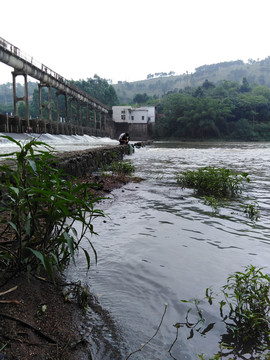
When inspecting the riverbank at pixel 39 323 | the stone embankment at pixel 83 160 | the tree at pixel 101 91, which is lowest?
the riverbank at pixel 39 323

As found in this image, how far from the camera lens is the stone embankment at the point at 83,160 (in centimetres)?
563

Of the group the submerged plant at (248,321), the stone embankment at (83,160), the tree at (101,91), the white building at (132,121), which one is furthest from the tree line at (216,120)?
the submerged plant at (248,321)

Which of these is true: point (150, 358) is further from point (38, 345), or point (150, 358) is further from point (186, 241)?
point (186, 241)

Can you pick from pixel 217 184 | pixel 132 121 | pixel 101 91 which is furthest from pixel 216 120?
pixel 217 184

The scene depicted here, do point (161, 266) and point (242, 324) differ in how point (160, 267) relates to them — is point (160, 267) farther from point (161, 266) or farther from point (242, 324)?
point (242, 324)

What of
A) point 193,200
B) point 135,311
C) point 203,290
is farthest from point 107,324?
point 193,200

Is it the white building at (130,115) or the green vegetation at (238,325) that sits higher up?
the white building at (130,115)

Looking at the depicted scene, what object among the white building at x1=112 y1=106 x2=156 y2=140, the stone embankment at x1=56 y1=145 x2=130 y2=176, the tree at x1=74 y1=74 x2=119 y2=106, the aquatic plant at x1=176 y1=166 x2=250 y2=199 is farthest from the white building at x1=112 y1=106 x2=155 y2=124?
the aquatic plant at x1=176 y1=166 x2=250 y2=199

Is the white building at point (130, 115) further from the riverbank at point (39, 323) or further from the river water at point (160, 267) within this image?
the riverbank at point (39, 323)

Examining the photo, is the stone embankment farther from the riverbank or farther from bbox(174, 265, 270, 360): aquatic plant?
bbox(174, 265, 270, 360): aquatic plant

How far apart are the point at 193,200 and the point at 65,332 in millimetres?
3842

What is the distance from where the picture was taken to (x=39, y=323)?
5.23ft

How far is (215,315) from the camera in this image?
1.93m

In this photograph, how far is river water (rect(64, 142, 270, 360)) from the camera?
1.69 m
